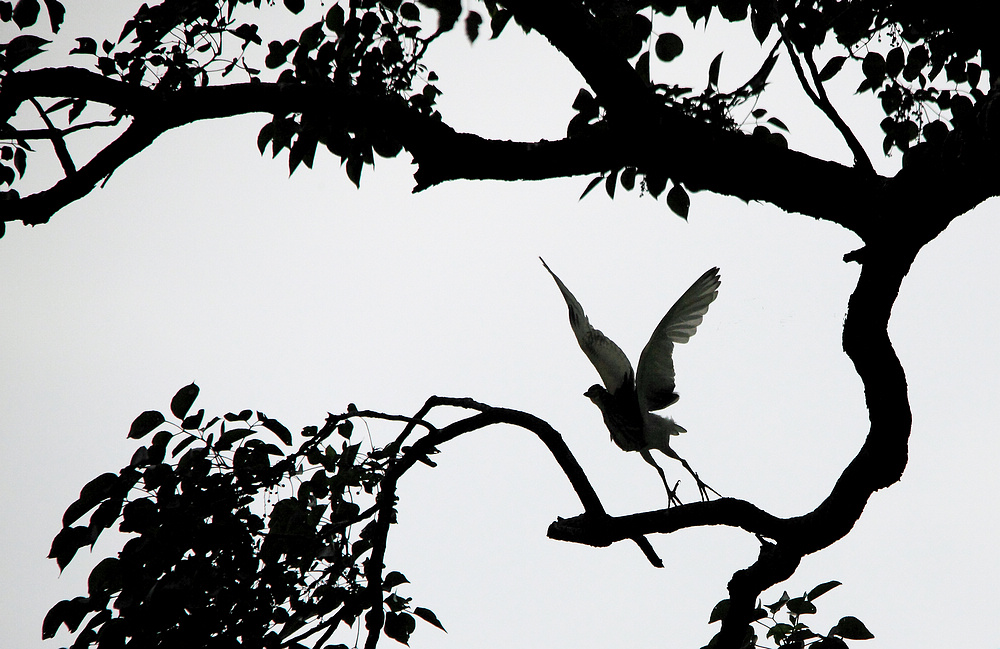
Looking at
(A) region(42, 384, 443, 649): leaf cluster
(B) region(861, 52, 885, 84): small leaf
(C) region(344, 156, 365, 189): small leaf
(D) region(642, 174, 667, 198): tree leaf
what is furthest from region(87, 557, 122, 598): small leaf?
(B) region(861, 52, 885, 84): small leaf

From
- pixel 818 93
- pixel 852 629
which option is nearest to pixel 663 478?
pixel 852 629

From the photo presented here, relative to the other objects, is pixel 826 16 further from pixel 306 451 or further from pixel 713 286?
pixel 306 451

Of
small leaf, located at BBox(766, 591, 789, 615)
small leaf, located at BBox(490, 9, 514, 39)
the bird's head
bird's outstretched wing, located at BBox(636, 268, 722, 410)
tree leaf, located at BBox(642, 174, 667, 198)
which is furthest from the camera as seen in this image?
the bird's head

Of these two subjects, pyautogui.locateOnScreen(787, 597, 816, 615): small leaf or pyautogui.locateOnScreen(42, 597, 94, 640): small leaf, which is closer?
pyautogui.locateOnScreen(42, 597, 94, 640): small leaf

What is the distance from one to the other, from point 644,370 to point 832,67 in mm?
1117

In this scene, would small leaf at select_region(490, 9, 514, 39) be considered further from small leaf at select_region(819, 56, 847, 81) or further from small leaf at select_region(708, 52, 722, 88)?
small leaf at select_region(819, 56, 847, 81)

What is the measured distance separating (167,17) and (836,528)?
2.06m

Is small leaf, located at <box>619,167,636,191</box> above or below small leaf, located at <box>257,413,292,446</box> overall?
above

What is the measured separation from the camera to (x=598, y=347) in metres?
2.42

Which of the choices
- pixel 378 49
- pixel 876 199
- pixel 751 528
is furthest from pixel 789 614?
pixel 378 49

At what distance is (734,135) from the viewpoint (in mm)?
1460

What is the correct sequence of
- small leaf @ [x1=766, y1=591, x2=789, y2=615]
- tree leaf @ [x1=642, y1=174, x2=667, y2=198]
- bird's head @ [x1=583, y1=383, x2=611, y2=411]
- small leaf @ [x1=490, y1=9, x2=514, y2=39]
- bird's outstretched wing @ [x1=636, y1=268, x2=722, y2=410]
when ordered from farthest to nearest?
bird's head @ [x1=583, y1=383, x2=611, y2=411]
bird's outstretched wing @ [x1=636, y1=268, x2=722, y2=410]
small leaf @ [x1=766, y1=591, x2=789, y2=615]
tree leaf @ [x1=642, y1=174, x2=667, y2=198]
small leaf @ [x1=490, y1=9, x2=514, y2=39]

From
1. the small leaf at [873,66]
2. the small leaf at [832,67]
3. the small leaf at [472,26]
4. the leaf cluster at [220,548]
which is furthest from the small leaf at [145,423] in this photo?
the small leaf at [873,66]

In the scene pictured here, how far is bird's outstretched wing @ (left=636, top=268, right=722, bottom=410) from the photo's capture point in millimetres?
2381
